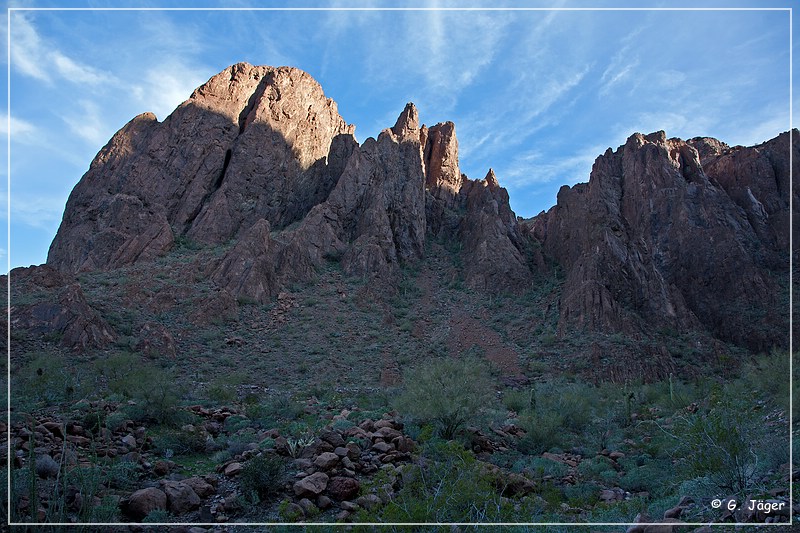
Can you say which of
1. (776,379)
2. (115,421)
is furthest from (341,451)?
(776,379)

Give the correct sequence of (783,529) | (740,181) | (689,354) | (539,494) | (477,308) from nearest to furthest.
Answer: (783,529) → (539,494) → (689,354) → (477,308) → (740,181)

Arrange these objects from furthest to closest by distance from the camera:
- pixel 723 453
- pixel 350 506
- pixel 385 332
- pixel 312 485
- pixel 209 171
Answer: pixel 209 171
pixel 385 332
pixel 312 485
pixel 723 453
pixel 350 506

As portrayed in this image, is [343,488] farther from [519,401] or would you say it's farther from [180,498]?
[519,401]

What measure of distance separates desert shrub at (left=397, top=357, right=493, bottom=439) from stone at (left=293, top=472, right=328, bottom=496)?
5047 millimetres

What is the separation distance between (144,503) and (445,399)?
8.00 meters

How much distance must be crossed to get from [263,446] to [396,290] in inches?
1210

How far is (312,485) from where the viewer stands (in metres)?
8.55

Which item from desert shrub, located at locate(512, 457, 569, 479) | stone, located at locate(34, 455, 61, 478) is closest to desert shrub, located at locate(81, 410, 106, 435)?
stone, located at locate(34, 455, 61, 478)

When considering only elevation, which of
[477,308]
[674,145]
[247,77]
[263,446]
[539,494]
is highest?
[247,77]

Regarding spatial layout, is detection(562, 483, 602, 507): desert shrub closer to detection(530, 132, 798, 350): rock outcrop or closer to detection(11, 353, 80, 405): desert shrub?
detection(11, 353, 80, 405): desert shrub

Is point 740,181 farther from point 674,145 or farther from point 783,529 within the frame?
point 783,529

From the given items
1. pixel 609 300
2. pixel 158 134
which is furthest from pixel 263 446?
pixel 158 134

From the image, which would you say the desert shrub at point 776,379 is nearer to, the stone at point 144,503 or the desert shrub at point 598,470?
the desert shrub at point 598,470

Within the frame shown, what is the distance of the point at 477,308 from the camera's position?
40594 millimetres
